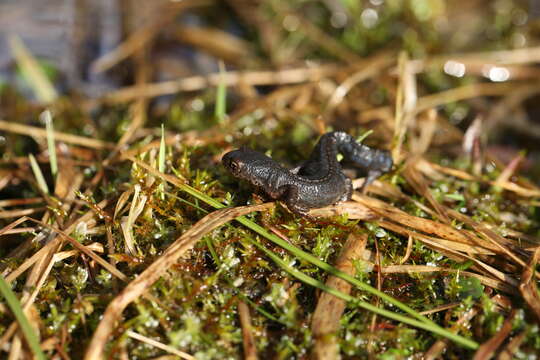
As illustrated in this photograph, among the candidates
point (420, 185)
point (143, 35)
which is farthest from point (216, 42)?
point (420, 185)

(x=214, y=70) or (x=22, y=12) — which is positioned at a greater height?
(x=22, y=12)

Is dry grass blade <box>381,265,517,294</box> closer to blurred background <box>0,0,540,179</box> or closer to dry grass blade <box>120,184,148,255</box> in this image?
dry grass blade <box>120,184,148,255</box>

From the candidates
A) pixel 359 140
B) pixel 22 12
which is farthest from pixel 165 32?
pixel 359 140

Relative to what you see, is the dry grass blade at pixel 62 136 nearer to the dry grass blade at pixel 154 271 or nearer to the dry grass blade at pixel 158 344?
the dry grass blade at pixel 154 271

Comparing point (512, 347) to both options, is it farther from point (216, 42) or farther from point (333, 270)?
point (216, 42)

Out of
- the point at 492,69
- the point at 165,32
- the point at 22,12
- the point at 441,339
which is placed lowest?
the point at 441,339

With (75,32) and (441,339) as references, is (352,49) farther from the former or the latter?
(441,339)

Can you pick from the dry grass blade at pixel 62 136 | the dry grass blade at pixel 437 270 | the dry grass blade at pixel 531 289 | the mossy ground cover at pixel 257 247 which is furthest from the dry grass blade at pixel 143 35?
the dry grass blade at pixel 531 289
